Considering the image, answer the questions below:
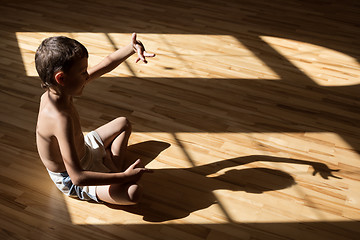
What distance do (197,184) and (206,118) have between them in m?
0.55

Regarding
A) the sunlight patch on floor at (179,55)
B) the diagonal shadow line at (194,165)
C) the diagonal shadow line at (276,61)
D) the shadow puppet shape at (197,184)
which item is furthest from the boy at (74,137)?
the diagonal shadow line at (276,61)

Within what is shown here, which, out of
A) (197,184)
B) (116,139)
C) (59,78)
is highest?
(59,78)

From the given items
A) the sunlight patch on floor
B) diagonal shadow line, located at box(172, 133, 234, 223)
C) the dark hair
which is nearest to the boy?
the dark hair

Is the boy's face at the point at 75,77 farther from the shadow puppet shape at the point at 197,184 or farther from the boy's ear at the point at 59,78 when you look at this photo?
the shadow puppet shape at the point at 197,184

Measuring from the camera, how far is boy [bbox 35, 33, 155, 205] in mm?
1360

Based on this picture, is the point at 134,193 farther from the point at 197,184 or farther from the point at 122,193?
the point at 197,184

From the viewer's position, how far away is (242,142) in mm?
2137

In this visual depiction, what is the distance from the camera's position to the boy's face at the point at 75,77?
1374 mm

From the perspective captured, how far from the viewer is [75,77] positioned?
139cm

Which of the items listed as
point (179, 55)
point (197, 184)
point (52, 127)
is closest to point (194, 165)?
point (197, 184)

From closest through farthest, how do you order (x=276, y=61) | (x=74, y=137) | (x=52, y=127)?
(x=52, y=127)
(x=74, y=137)
(x=276, y=61)

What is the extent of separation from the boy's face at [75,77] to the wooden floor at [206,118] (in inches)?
23.6

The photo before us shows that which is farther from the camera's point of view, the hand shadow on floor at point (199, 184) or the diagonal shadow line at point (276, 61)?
the diagonal shadow line at point (276, 61)

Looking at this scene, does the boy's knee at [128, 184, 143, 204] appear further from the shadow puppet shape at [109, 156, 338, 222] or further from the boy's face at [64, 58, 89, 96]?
the boy's face at [64, 58, 89, 96]
